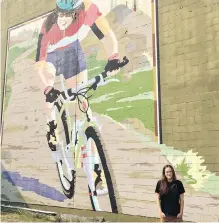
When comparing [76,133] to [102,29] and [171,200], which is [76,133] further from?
[171,200]

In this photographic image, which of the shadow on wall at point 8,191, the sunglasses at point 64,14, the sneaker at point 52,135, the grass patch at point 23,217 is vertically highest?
the sunglasses at point 64,14

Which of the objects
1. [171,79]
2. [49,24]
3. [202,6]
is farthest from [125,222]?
[49,24]

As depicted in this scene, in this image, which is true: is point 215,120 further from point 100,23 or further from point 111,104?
point 100,23

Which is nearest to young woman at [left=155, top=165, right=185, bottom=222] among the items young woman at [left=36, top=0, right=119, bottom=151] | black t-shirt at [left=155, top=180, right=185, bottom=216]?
black t-shirt at [left=155, top=180, right=185, bottom=216]

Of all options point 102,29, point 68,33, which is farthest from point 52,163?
point 102,29

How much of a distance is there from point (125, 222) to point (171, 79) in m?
3.59

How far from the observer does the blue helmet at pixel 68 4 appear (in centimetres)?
1059

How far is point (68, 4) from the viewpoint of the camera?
10836 mm

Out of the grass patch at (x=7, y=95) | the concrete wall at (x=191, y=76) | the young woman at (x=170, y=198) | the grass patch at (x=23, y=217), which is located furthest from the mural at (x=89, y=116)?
the young woman at (x=170, y=198)

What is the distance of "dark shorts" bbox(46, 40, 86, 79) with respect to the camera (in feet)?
33.3

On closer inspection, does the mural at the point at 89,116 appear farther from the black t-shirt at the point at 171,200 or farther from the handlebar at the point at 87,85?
the black t-shirt at the point at 171,200

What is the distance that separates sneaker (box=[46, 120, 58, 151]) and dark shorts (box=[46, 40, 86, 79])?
151cm

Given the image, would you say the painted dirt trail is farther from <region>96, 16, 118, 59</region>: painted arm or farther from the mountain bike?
<region>96, 16, 118, 59</region>: painted arm

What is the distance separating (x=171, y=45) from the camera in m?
8.21
